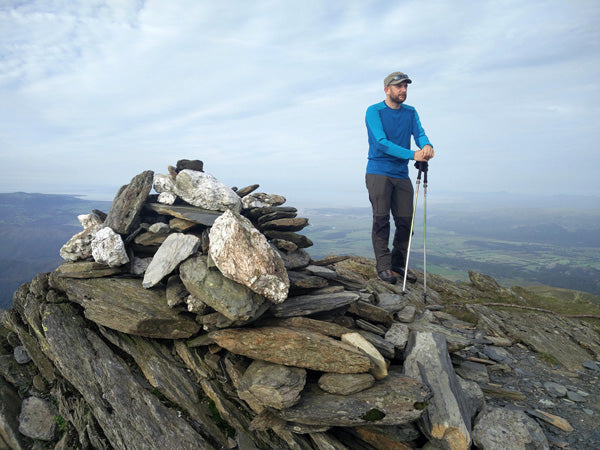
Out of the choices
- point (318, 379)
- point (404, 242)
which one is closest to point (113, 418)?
point (318, 379)

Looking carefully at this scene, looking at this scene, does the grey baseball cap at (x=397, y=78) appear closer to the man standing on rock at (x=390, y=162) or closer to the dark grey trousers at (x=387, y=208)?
the man standing on rock at (x=390, y=162)

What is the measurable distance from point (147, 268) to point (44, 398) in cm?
628

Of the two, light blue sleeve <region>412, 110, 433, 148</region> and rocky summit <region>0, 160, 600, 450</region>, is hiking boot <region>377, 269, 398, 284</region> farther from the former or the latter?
light blue sleeve <region>412, 110, 433, 148</region>

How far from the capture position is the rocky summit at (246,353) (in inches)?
279

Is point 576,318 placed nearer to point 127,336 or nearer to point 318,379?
point 318,379

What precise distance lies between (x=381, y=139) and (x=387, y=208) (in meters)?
2.83

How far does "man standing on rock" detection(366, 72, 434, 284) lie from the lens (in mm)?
12758

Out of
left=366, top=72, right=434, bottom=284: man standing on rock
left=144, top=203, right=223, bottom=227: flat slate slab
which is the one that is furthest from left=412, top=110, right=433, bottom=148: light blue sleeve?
left=144, top=203, right=223, bottom=227: flat slate slab

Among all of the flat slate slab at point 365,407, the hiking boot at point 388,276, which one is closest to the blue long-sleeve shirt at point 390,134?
the hiking boot at point 388,276

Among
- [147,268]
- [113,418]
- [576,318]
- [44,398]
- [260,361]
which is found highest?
[147,268]

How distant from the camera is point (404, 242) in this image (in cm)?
1427

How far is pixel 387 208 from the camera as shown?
43.9 ft

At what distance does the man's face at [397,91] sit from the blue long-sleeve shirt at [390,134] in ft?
1.57

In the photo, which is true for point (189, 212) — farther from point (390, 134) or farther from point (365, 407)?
point (390, 134)
